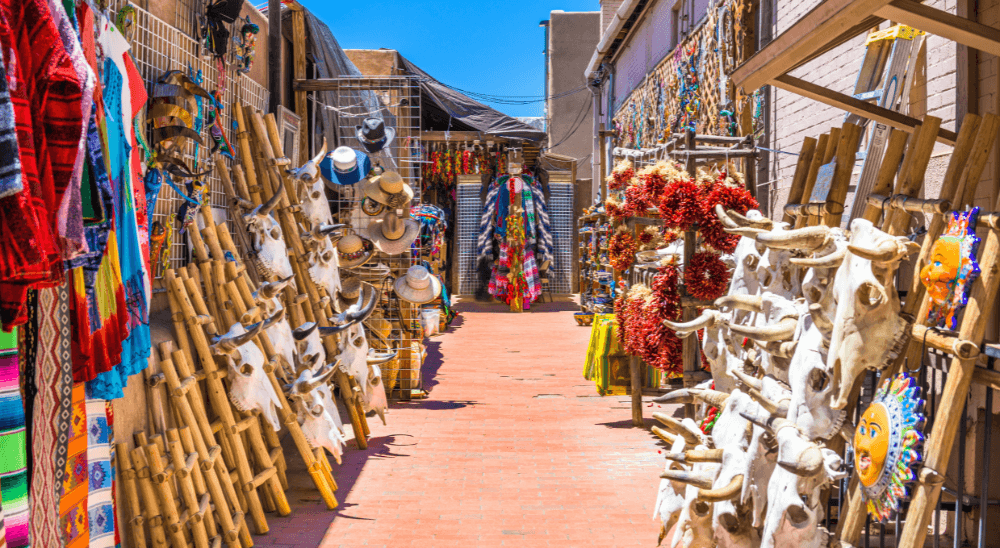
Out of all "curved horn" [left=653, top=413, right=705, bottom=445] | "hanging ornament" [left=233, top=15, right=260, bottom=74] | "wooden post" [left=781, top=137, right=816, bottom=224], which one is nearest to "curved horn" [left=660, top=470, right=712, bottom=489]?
"curved horn" [left=653, top=413, right=705, bottom=445]

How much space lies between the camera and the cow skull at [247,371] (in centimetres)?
365

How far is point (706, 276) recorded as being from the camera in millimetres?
5035

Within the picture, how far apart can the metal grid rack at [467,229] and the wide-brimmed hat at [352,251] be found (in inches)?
370

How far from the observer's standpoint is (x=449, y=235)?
1686 cm

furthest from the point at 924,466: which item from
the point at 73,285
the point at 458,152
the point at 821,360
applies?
the point at 458,152

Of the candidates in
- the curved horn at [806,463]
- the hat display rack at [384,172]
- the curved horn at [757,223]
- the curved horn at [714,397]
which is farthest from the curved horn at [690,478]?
the hat display rack at [384,172]

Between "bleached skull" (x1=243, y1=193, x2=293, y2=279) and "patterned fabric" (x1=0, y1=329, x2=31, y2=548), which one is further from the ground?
"bleached skull" (x1=243, y1=193, x2=293, y2=279)

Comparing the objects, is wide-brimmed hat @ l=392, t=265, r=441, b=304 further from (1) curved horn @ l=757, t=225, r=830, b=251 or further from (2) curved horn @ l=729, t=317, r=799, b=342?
(1) curved horn @ l=757, t=225, r=830, b=251

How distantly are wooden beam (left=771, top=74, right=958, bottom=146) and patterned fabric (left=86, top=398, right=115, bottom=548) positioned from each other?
2940 millimetres

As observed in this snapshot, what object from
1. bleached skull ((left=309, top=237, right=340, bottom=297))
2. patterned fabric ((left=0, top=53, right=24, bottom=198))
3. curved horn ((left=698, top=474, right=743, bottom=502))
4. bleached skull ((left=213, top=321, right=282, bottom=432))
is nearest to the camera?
patterned fabric ((left=0, top=53, right=24, bottom=198))

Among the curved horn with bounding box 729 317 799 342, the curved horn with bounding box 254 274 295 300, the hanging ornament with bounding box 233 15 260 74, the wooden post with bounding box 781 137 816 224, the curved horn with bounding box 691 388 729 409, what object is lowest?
the curved horn with bounding box 691 388 729 409

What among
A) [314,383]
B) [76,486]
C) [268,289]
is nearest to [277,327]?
[268,289]

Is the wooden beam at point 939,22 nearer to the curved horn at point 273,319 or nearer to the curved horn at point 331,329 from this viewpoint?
the curved horn at point 273,319

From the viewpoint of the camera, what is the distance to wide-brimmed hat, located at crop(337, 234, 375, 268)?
21.2ft
